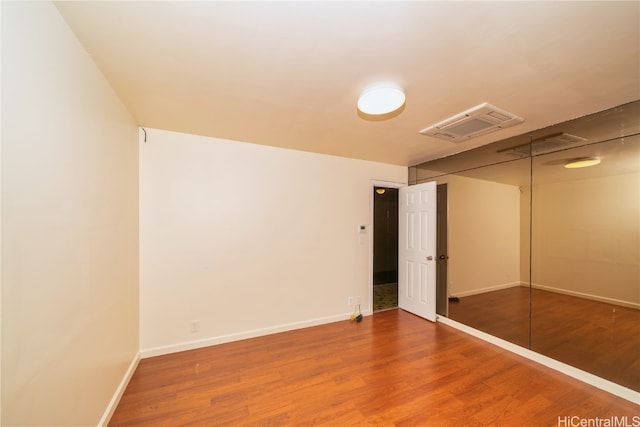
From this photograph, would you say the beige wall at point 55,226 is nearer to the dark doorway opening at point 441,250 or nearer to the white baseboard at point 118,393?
the white baseboard at point 118,393

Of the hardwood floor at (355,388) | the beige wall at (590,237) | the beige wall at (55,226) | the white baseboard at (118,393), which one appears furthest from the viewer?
the beige wall at (590,237)

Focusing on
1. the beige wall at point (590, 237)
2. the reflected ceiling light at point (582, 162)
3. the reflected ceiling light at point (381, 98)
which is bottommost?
the beige wall at point (590, 237)

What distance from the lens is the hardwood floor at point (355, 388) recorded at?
1746mm

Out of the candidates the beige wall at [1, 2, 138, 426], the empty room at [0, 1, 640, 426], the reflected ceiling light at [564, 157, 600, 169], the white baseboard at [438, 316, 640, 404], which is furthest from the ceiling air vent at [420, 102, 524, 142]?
the beige wall at [1, 2, 138, 426]

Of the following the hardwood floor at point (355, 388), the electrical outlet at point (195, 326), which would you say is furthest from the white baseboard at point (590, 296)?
the electrical outlet at point (195, 326)

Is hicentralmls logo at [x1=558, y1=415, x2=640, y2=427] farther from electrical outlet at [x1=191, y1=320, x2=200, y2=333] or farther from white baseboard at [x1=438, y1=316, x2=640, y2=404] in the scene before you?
electrical outlet at [x1=191, y1=320, x2=200, y2=333]

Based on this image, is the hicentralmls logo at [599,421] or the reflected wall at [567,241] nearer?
the hicentralmls logo at [599,421]

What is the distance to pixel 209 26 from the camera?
1.21 m

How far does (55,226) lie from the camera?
1.16 metres

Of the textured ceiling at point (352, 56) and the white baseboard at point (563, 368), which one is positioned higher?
the textured ceiling at point (352, 56)

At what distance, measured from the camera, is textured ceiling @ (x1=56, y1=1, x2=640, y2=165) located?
113cm

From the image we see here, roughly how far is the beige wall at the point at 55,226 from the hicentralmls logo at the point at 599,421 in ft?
10.4

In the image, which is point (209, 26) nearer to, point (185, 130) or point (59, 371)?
point (185, 130)

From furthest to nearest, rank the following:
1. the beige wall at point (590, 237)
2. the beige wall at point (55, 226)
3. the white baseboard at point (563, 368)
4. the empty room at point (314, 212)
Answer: the beige wall at point (590, 237) < the white baseboard at point (563, 368) < the empty room at point (314, 212) < the beige wall at point (55, 226)
